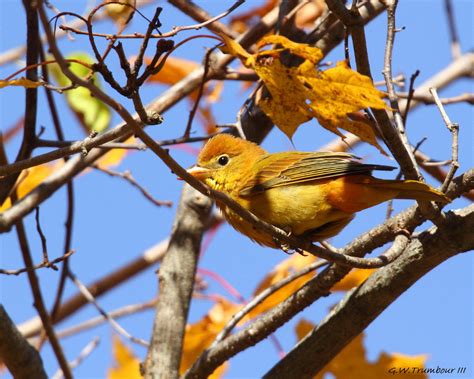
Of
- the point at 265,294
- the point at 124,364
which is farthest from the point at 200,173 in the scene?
the point at 124,364

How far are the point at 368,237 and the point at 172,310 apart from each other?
116 centimetres

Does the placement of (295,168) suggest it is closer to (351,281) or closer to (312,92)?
(351,281)

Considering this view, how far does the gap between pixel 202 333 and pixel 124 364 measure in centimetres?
Answer: 43

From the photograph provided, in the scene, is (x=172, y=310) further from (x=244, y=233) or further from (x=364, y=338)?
(x=364, y=338)

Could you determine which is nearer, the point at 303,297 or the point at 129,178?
the point at 303,297

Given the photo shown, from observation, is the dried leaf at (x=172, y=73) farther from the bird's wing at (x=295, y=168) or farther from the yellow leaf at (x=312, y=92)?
the yellow leaf at (x=312, y=92)

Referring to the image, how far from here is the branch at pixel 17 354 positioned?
2986 millimetres

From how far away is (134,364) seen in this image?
3844 millimetres

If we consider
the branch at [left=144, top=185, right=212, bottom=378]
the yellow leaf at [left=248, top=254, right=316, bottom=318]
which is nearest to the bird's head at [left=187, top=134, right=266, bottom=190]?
the branch at [left=144, top=185, right=212, bottom=378]

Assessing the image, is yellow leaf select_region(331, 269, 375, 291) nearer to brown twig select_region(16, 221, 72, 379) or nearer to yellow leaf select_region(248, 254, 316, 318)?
yellow leaf select_region(248, 254, 316, 318)

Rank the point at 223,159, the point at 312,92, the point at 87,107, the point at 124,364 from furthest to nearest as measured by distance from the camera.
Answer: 1. the point at 87,107
2. the point at 124,364
3. the point at 223,159
4. the point at 312,92

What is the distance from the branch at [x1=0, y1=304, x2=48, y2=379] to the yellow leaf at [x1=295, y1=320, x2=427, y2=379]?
44.7 inches

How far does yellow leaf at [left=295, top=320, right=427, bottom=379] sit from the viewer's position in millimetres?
3301

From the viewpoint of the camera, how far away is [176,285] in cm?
371
